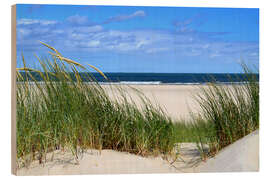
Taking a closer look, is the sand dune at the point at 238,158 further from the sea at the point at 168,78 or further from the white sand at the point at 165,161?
the sea at the point at 168,78

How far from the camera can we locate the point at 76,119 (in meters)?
4.62

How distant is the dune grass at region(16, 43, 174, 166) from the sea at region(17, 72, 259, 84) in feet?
0.36

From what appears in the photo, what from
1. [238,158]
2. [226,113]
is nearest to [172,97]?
[226,113]

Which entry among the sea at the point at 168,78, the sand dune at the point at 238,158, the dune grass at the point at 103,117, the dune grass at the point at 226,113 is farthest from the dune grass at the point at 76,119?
the sand dune at the point at 238,158

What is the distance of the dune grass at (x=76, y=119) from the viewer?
15.0 feet

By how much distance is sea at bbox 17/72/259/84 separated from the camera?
4.81m

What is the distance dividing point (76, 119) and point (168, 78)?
120 centimetres

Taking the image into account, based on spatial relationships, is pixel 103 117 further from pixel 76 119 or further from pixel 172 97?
pixel 172 97

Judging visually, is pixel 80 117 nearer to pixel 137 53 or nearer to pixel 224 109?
pixel 137 53

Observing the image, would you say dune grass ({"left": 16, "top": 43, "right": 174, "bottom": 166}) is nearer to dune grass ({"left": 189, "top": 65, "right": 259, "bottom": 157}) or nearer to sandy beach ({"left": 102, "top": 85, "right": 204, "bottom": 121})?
sandy beach ({"left": 102, "top": 85, "right": 204, "bottom": 121})

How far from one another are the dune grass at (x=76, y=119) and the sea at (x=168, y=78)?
4.3 inches

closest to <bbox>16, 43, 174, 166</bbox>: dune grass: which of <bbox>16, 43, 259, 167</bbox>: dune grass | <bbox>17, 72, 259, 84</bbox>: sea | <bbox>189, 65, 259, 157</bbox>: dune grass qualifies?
<bbox>16, 43, 259, 167</bbox>: dune grass

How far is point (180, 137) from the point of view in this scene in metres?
4.96
